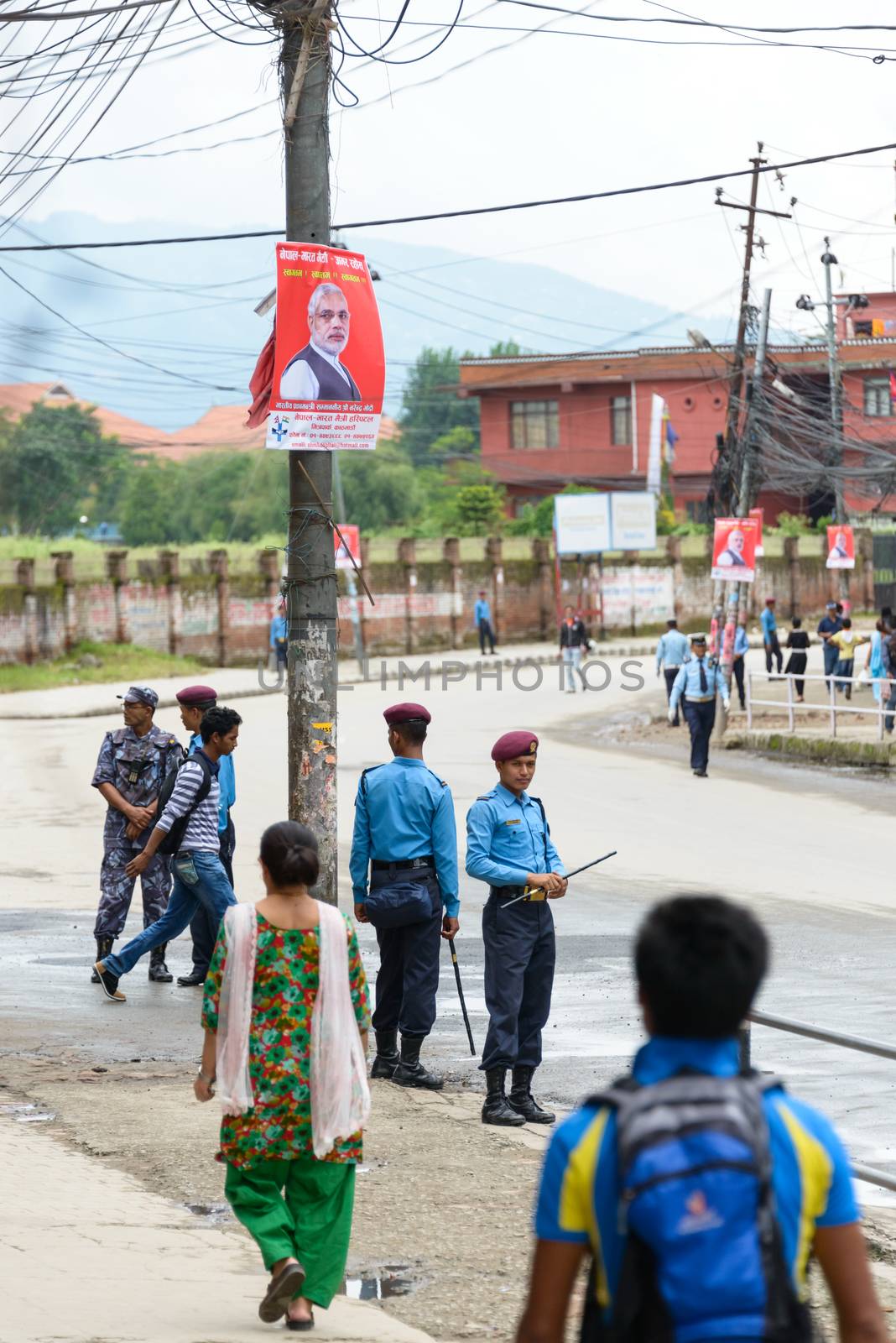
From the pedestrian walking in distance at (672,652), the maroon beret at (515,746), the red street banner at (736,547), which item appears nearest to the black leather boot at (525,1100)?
the maroon beret at (515,746)

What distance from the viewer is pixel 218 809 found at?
1020cm

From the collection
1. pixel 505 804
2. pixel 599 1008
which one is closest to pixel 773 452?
pixel 599 1008

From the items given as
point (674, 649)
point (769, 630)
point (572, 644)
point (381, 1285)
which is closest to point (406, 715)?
point (381, 1285)

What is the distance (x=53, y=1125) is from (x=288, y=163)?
5.19m

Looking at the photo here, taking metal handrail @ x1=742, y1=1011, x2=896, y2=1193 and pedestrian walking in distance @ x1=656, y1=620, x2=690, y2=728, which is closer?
metal handrail @ x1=742, y1=1011, x2=896, y2=1193

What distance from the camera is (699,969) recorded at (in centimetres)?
284

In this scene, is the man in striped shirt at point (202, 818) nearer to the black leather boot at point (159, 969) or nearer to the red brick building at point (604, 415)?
the black leather boot at point (159, 969)

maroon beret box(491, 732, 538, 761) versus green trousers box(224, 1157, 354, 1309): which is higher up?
maroon beret box(491, 732, 538, 761)

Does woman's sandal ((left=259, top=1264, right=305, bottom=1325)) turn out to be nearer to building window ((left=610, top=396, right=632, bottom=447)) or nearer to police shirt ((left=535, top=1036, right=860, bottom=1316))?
police shirt ((left=535, top=1036, right=860, bottom=1316))

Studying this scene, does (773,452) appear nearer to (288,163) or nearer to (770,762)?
(770,762)

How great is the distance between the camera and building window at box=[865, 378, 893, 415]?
65.9 meters

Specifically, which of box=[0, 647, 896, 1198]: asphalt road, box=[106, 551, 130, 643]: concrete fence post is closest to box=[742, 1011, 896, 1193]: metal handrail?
box=[0, 647, 896, 1198]: asphalt road

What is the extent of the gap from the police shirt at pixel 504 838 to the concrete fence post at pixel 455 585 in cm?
5054

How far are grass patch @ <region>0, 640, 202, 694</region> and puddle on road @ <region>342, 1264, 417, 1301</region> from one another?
128ft
